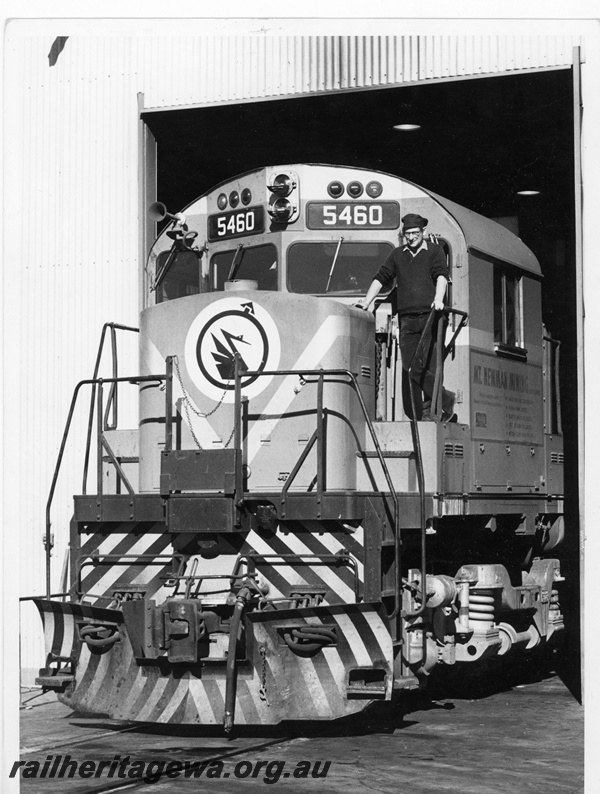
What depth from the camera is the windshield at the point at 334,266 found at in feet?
28.4

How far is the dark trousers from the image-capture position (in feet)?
27.9

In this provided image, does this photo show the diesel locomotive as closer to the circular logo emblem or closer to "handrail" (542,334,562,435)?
the circular logo emblem

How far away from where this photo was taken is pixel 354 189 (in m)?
8.70

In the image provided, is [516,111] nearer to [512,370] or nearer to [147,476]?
[512,370]

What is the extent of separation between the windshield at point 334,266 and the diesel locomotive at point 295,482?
0.01m

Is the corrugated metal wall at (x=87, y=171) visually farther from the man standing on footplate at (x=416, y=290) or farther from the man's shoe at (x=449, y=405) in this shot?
the man's shoe at (x=449, y=405)

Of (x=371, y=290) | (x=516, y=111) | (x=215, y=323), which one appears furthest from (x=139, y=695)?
(x=516, y=111)

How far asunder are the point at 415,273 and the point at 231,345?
143cm

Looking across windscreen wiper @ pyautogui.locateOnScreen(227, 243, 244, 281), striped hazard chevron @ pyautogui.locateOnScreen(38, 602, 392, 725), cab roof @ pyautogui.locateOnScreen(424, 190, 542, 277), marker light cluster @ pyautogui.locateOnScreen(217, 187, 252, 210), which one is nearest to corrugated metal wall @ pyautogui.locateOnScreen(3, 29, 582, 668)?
cab roof @ pyautogui.locateOnScreen(424, 190, 542, 277)

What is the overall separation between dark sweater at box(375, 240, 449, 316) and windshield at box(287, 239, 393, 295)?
0.66 ft

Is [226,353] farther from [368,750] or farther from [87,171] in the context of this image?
[87,171]

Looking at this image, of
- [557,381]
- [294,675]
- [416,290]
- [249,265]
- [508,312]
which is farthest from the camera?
[557,381]

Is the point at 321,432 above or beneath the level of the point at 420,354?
beneath

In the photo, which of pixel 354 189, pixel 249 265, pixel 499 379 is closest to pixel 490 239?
pixel 499 379
